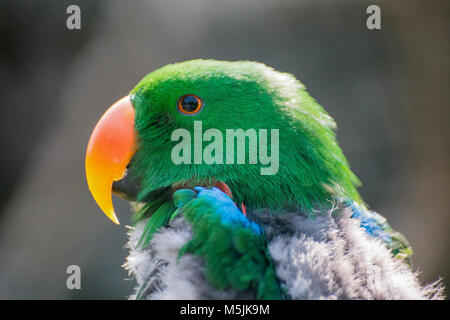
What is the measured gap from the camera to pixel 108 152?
5.92ft

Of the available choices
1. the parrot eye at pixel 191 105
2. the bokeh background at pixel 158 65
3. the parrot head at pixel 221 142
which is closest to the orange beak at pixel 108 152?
the parrot head at pixel 221 142

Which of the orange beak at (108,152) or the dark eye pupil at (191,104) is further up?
the dark eye pupil at (191,104)

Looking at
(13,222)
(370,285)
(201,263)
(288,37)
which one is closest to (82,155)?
(13,222)

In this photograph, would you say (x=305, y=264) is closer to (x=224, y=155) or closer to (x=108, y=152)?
(x=224, y=155)

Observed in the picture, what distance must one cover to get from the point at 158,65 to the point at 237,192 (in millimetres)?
3250

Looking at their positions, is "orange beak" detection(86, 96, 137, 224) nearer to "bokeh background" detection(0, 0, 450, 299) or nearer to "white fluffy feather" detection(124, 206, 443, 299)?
"white fluffy feather" detection(124, 206, 443, 299)

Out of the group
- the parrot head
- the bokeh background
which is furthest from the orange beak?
the bokeh background

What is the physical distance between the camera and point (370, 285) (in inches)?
57.7

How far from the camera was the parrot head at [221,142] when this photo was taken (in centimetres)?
A: 167

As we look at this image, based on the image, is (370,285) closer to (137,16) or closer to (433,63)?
(433,63)

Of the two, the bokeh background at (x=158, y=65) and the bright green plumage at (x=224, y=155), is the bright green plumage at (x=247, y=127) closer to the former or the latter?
the bright green plumage at (x=224, y=155)

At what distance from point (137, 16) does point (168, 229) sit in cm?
352

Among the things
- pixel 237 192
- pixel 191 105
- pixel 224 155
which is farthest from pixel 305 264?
pixel 191 105

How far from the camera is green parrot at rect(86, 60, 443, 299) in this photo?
1390 mm
